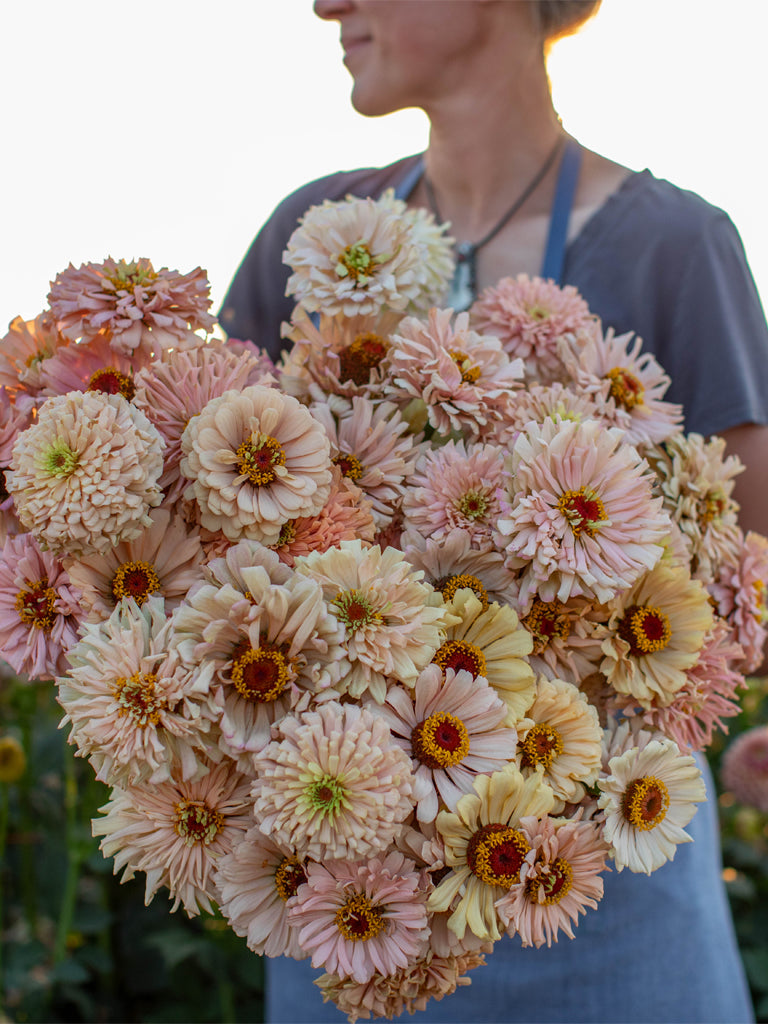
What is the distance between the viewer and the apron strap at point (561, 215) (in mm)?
1030

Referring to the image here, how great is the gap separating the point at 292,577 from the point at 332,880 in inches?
6.7

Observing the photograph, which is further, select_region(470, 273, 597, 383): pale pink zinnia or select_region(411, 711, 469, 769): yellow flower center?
select_region(470, 273, 597, 383): pale pink zinnia

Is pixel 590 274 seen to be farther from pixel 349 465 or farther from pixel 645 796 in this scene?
pixel 645 796

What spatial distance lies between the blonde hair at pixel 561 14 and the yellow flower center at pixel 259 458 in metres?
0.84

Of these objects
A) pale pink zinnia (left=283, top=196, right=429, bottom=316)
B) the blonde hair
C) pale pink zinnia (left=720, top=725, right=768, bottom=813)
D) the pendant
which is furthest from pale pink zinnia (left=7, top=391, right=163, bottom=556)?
pale pink zinnia (left=720, top=725, right=768, bottom=813)

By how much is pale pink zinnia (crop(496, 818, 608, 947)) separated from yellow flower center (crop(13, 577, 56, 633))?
315mm

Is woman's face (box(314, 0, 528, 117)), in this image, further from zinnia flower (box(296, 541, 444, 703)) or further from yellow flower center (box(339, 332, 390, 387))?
zinnia flower (box(296, 541, 444, 703))

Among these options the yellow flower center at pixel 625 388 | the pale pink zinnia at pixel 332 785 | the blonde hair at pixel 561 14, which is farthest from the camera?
the blonde hair at pixel 561 14

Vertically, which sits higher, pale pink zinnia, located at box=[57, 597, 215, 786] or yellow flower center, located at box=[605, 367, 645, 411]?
yellow flower center, located at box=[605, 367, 645, 411]

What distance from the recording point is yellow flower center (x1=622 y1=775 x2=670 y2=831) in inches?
20.4

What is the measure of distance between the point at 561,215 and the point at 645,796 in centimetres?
77

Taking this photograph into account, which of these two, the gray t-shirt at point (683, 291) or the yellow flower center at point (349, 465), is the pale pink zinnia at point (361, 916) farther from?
the gray t-shirt at point (683, 291)

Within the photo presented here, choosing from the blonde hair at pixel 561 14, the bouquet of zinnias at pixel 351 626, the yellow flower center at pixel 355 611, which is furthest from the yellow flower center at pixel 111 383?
the blonde hair at pixel 561 14

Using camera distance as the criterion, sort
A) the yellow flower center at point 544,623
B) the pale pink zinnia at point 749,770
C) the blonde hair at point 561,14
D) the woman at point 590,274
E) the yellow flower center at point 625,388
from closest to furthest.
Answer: the yellow flower center at point 544,623 < the yellow flower center at point 625,388 < the woman at point 590,274 < the blonde hair at point 561,14 < the pale pink zinnia at point 749,770
